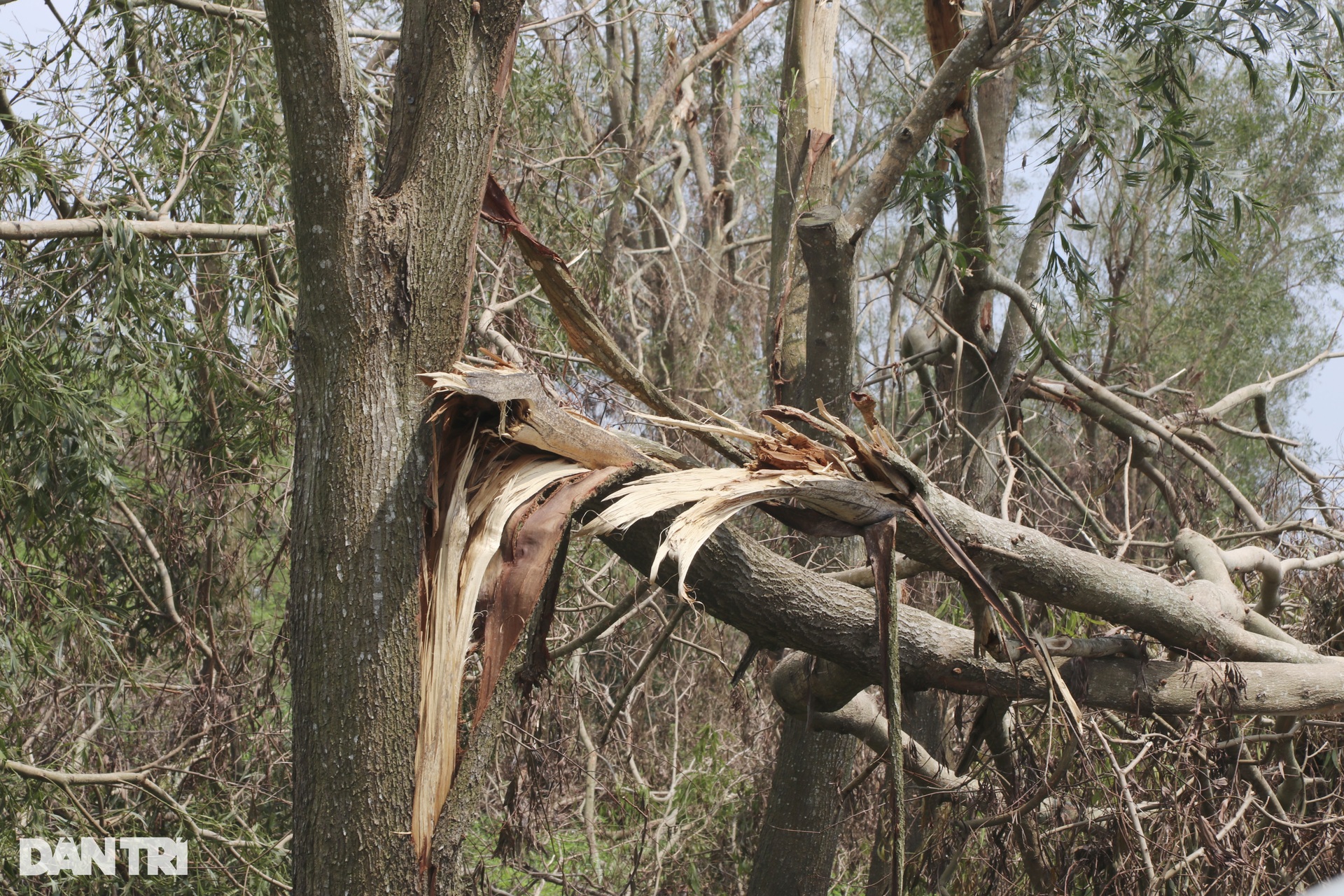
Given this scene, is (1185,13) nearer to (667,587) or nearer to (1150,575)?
(1150,575)

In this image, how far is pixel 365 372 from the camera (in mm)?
1717

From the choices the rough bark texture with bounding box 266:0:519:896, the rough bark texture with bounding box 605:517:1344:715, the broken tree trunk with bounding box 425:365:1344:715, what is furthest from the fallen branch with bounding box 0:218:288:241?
the rough bark texture with bounding box 605:517:1344:715

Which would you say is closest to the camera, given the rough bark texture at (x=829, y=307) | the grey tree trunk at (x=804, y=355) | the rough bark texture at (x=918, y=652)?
the rough bark texture at (x=918, y=652)

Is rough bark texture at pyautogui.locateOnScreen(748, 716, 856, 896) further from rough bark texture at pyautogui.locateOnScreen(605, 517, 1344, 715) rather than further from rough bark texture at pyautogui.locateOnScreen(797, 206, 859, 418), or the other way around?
rough bark texture at pyautogui.locateOnScreen(797, 206, 859, 418)

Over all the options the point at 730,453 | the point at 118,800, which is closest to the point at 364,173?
the point at 730,453

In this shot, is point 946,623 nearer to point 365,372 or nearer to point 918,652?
point 918,652

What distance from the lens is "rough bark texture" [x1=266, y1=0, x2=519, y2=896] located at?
1.62 metres

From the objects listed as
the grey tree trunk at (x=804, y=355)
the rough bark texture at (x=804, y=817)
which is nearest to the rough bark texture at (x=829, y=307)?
the grey tree trunk at (x=804, y=355)

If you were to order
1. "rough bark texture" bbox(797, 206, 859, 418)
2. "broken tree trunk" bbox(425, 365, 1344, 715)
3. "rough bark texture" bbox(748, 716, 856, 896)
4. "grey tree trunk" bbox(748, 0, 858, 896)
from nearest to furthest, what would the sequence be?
"broken tree trunk" bbox(425, 365, 1344, 715) < "rough bark texture" bbox(797, 206, 859, 418) < "grey tree trunk" bbox(748, 0, 858, 896) < "rough bark texture" bbox(748, 716, 856, 896)

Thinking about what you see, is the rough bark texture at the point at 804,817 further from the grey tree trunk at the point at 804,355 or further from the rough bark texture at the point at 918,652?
the rough bark texture at the point at 918,652

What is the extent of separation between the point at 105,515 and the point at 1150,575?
3286mm

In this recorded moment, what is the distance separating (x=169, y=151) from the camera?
3506 millimetres

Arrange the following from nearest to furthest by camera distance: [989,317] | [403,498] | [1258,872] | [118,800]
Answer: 1. [403,498]
2. [1258,872]
3. [118,800]
4. [989,317]

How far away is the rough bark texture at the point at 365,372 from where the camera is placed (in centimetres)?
162
